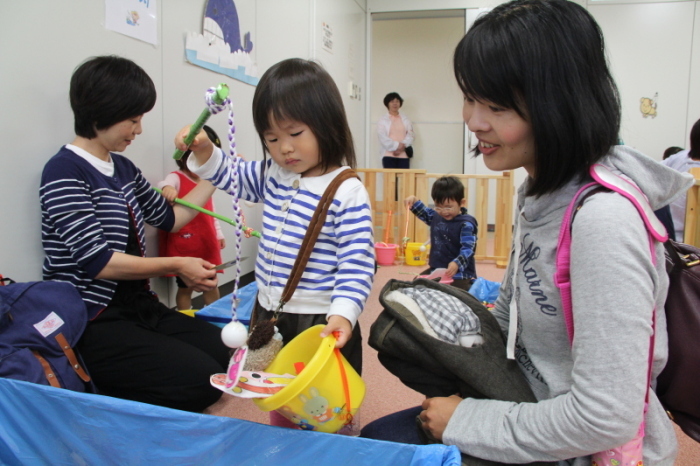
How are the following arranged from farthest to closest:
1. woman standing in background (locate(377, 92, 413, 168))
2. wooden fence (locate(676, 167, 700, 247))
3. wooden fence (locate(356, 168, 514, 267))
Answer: woman standing in background (locate(377, 92, 413, 168)) → wooden fence (locate(356, 168, 514, 267)) → wooden fence (locate(676, 167, 700, 247))

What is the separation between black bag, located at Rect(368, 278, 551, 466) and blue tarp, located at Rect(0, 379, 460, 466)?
114 mm

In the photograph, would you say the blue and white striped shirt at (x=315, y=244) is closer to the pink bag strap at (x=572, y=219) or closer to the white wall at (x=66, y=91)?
the pink bag strap at (x=572, y=219)

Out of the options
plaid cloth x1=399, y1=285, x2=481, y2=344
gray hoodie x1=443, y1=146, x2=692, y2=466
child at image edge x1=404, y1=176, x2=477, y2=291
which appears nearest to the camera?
gray hoodie x1=443, y1=146, x2=692, y2=466

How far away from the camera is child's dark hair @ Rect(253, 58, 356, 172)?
1.00 meters

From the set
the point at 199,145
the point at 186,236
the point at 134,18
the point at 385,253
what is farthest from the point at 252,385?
the point at 385,253

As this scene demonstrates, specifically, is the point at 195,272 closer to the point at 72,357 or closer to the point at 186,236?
the point at 72,357

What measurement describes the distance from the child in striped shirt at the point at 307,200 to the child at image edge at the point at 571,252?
36cm

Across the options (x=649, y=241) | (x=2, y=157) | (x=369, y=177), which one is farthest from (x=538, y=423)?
(x=369, y=177)

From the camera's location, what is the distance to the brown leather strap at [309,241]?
102 centimetres

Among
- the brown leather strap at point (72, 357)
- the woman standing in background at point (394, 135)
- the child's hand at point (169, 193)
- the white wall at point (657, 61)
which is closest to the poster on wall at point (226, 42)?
the child's hand at point (169, 193)

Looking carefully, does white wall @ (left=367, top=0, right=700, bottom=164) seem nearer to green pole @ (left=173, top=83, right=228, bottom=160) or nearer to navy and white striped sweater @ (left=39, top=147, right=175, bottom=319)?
navy and white striped sweater @ (left=39, top=147, right=175, bottom=319)

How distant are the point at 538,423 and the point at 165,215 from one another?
1.50 metres

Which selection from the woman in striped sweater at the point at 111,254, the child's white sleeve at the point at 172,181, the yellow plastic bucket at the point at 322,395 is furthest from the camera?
the child's white sleeve at the point at 172,181

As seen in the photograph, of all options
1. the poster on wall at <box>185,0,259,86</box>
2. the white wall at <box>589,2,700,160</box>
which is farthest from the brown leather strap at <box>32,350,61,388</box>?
the white wall at <box>589,2,700,160</box>
